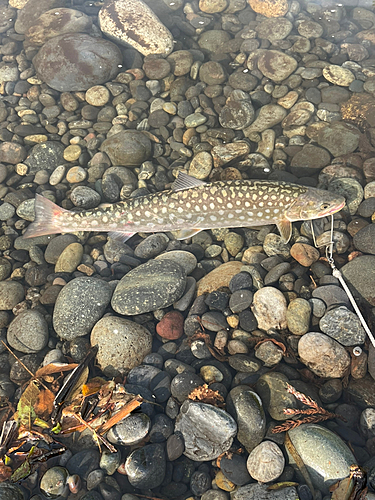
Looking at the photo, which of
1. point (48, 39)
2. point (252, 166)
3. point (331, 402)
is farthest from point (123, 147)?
point (331, 402)

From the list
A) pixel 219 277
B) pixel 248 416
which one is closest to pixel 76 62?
pixel 219 277

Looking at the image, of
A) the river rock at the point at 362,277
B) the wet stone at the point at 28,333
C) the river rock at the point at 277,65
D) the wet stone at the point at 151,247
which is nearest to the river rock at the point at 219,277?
the wet stone at the point at 151,247

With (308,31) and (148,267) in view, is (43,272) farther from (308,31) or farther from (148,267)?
(308,31)

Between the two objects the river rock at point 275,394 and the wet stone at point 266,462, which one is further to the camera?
the river rock at point 275,394

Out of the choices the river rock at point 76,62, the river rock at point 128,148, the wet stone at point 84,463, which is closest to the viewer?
the wet stone at point 84,463

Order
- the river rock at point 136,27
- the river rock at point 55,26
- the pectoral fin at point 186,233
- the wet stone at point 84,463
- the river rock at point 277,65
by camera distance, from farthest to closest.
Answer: the river rock at point 55,26
the river rock at point 136,27
the river rock at point 277,65
the pectoral fin at point 186,233
the wet stone at point 84,463

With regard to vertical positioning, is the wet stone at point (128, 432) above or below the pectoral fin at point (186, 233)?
below

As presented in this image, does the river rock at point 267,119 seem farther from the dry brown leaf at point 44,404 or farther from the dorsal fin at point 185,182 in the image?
the dry brown leaf at point 44,404

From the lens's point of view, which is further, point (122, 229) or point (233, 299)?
point (122, 229)
